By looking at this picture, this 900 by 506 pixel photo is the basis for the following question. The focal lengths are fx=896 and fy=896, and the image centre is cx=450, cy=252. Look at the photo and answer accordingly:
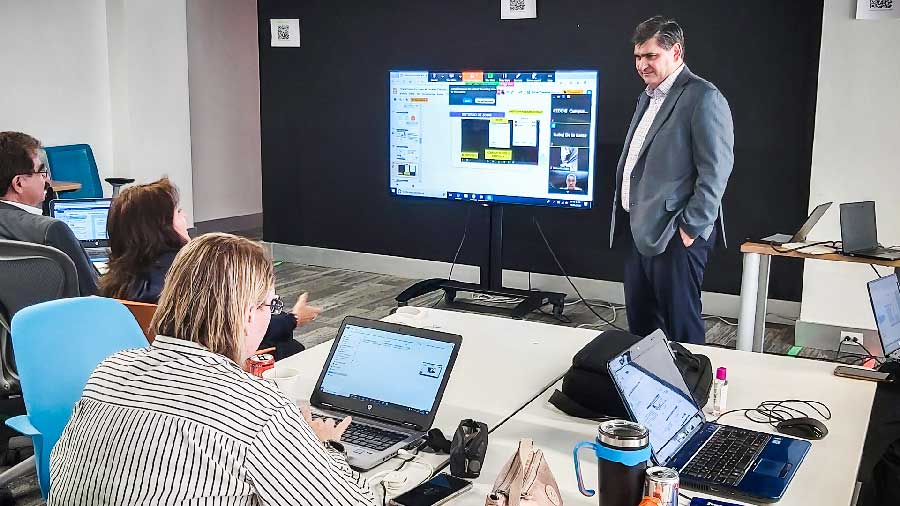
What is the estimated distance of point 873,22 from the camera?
5047mm

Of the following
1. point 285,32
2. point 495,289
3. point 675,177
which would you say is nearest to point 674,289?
point 675,177

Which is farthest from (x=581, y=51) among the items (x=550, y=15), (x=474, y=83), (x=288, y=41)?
(x=288, y=41)

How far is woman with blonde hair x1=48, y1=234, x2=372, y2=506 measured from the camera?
4.78ft

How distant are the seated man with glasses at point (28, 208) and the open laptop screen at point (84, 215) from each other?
63 centimetres

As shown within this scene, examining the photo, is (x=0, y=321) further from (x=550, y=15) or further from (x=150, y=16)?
(x=150, y=16)

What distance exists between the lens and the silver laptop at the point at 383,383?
2.07 meters

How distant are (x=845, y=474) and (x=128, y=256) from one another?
2.17 meters

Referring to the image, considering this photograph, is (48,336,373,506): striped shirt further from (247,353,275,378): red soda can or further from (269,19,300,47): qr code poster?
(269,19,300,47): qr code poster

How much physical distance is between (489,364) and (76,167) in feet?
18.8

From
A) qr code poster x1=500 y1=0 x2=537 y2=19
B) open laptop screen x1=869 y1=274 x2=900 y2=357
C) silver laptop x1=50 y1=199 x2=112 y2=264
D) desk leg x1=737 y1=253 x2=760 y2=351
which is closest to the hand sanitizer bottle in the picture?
open laptop screen x1=869 y1=274 x2=900 y2=357

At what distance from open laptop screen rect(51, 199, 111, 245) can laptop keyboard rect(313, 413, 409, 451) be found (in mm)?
2593

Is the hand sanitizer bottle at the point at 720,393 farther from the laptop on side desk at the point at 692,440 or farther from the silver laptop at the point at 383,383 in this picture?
the silver laptop at the point at 383,383

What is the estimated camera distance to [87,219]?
169 inches

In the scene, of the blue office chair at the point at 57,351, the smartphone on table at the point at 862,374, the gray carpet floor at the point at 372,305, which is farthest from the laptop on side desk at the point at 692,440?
the gray carpet floor at the point at 372,305
